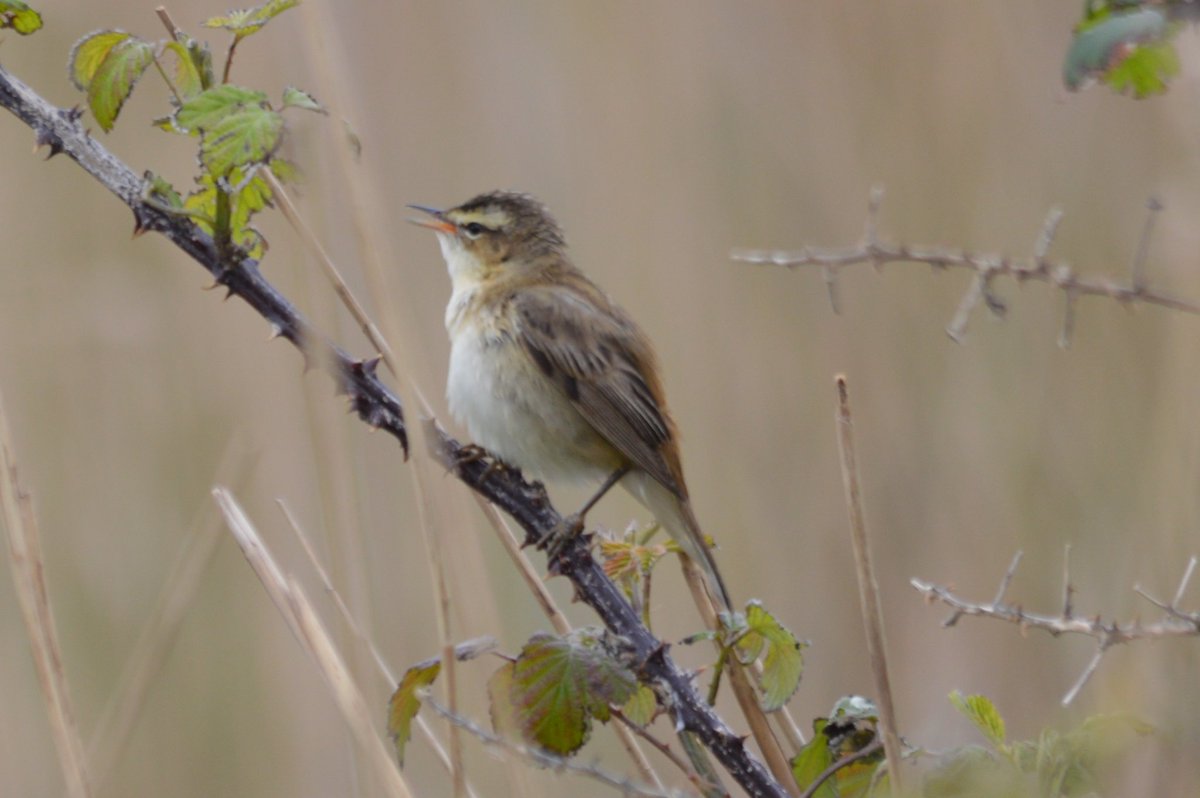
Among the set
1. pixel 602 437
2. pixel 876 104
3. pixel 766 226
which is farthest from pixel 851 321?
pixel 602 437

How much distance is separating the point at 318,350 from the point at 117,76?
0.41 m

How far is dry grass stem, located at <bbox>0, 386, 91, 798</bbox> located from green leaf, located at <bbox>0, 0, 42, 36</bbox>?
585 mm

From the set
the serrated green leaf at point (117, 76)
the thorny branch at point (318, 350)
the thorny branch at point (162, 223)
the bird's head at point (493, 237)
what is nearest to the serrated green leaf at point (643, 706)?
the thorny branch at point (318, 350)

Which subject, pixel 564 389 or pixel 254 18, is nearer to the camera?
pixel 254 18

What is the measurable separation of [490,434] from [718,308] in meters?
1.33

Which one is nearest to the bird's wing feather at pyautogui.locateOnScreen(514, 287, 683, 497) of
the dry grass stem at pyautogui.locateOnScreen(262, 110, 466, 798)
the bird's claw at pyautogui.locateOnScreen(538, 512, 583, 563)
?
the bird's claw at pyautogui.locateOnScreen(538, 512, 583, 563)

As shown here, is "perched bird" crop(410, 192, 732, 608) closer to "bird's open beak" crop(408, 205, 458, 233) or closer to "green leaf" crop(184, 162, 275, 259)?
"bird's open beak" crop(408, 205, 458, 233)

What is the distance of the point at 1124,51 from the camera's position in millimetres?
1207

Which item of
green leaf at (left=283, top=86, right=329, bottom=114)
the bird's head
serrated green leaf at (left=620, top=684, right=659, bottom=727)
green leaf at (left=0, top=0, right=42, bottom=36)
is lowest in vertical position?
serrated green leaf at (left=620, top=684, right=659, bottom=727)

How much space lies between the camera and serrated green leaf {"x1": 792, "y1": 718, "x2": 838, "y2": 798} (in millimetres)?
1676

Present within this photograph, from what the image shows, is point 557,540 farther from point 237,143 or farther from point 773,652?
point 237,143

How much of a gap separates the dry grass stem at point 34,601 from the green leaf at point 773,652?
97 cm

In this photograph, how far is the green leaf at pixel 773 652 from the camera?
1627mm

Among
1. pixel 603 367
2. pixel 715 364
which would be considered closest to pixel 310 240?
pixel 603 367
